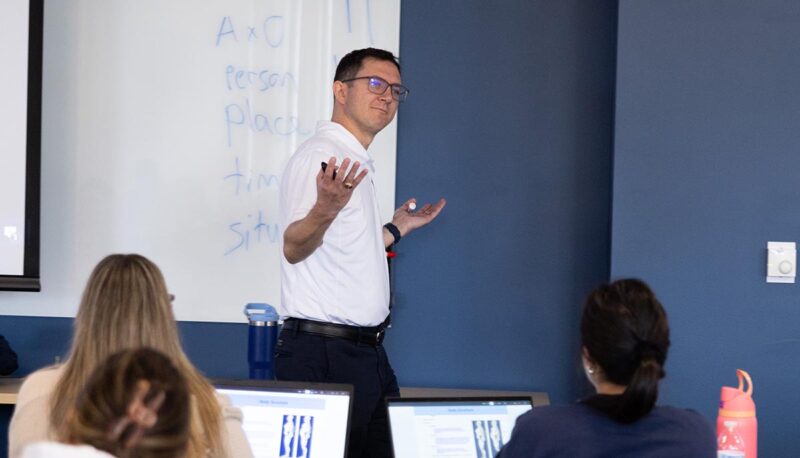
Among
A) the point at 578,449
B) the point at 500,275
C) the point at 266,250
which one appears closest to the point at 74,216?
the point at 266,250

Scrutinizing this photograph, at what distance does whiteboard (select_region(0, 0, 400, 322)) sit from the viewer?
148 inches

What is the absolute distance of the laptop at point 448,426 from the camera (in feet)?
7.69

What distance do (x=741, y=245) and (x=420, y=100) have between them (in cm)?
127

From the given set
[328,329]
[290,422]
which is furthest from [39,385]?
[328,329]

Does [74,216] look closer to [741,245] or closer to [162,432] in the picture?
[741,245]

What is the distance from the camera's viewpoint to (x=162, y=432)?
45.4 inches

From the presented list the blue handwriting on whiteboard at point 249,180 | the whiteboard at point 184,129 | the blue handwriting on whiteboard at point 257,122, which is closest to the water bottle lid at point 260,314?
the whiteboard at point 184,129

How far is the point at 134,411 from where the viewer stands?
1.15 meters

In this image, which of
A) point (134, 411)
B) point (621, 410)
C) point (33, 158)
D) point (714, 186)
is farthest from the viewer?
point (33, 158)

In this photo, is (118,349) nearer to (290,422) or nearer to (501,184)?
(290,422)

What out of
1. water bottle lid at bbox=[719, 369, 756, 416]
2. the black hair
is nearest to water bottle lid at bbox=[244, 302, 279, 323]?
water bottle lid at bbox=[719, 369, 756, 416]

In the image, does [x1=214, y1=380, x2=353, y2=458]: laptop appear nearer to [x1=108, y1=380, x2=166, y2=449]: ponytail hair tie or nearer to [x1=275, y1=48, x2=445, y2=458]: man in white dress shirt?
[x1=275, y1=48, x2=445, y2=458]: man in white dress shirt

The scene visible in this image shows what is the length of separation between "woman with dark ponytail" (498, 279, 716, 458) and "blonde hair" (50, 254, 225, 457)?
21.6 inches

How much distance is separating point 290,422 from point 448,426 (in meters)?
0.39
